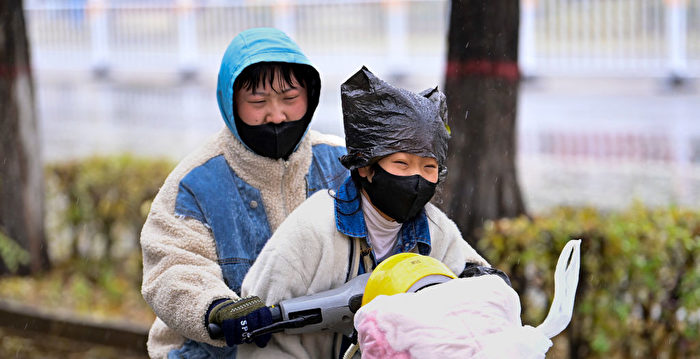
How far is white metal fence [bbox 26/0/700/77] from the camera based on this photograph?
1636 cm

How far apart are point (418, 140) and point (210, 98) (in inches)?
656

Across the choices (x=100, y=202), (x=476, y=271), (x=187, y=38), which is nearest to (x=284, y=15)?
(x=187, y=38)

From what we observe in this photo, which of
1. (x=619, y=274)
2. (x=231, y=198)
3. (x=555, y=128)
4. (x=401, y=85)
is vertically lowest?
(x=555, y=128)

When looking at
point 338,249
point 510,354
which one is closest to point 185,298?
point 338,249

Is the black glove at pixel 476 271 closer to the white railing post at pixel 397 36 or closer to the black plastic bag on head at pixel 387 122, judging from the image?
the black plastic bag on head at pixel 387 122

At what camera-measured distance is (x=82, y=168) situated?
7230 millimetres

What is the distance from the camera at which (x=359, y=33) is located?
739 inches

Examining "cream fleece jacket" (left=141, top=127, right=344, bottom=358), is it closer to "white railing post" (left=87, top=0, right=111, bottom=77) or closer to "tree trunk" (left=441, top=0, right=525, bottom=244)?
"tree trunk" (left=441, top=0, right=525, bottom=244)

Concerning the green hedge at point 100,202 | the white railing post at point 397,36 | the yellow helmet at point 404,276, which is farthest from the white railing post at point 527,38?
the yellow helmet at point 404,276

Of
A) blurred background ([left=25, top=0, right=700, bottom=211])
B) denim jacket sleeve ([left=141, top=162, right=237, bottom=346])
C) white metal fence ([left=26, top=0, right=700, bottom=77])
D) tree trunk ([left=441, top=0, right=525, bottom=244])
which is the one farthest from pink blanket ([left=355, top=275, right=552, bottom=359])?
white metal fence ([left=26, top=0, right=700, bottom=77])

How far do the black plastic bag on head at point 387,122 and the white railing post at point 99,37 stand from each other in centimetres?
1942

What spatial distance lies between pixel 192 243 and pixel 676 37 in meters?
14.4

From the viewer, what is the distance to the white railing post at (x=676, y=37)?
51.8 ft

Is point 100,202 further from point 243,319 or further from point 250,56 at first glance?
point 243,319
